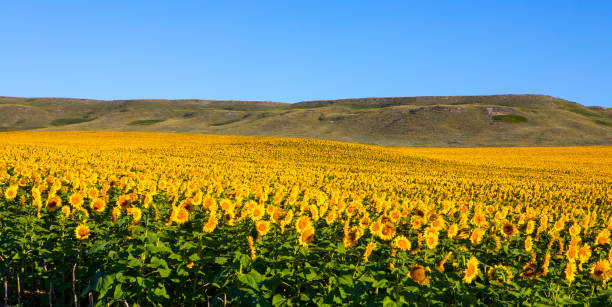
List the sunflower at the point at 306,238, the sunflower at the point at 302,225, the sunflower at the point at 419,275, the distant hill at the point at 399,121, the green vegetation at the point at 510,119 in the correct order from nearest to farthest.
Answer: the sunflower at the point at 419,275, the sunflower at the point at 306,238, the sunflower at the point at 302,225, the distant hill at the point at 399,121, the green vegetation at the point at 510,119

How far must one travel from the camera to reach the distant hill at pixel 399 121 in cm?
8638

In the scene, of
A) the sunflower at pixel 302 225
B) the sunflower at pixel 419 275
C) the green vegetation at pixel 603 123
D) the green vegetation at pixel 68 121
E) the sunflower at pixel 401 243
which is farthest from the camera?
the green vegetation at pixel 68 121

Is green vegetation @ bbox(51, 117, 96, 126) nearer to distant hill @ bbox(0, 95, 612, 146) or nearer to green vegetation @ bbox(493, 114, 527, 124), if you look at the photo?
distant hill @ bbox(0, 95, 612, 146)

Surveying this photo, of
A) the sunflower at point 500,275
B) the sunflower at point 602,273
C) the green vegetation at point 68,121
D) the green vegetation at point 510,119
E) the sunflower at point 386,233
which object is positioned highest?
the green vegetation at point 510,119

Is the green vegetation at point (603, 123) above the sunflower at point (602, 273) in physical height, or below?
above

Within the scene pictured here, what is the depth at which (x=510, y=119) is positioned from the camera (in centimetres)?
10181

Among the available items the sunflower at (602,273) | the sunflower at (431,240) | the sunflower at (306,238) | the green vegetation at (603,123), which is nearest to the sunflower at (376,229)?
the sunflower at (431,240)

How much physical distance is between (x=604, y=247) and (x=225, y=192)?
7.13 meters

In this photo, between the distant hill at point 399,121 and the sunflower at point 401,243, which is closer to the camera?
the sunflower at point 401,243

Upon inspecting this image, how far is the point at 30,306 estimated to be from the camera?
17.0 feet

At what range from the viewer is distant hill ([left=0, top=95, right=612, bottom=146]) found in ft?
283

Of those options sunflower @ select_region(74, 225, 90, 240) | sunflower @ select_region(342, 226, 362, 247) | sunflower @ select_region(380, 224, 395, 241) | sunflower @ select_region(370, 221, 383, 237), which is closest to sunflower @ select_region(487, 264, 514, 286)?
sunflower @ select_region(380, 224, 395, 241)

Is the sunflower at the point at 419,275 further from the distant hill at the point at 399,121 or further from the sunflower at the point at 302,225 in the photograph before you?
the distant hill at the point at 399,121

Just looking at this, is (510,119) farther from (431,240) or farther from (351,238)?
(351,238)
